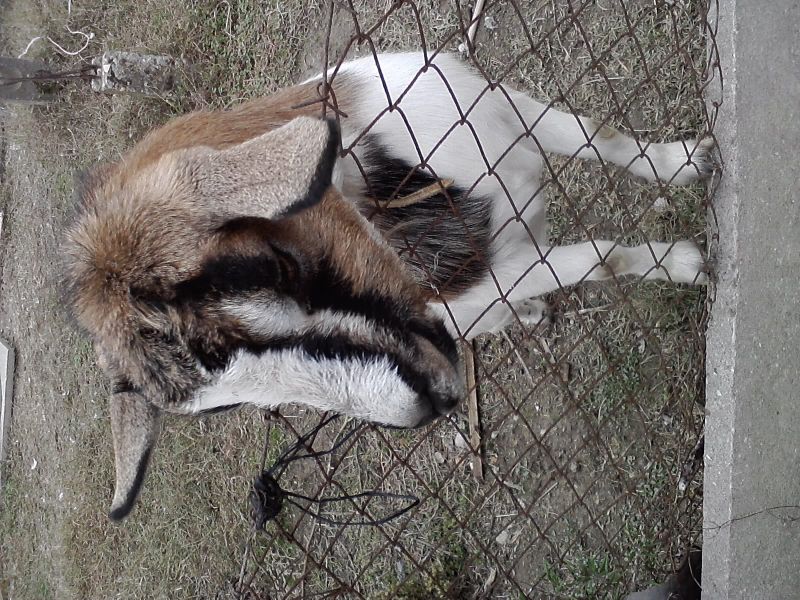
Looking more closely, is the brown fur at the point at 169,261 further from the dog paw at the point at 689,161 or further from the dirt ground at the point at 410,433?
the dog paw at the point at 689,161

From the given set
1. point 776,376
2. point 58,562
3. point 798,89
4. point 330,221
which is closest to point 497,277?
point 330,221

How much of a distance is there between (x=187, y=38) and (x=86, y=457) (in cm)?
314

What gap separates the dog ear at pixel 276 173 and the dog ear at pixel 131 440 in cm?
69

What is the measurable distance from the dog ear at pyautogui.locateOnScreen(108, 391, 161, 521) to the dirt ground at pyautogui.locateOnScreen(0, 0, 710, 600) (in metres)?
0.36

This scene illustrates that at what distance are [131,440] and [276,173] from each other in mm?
1031

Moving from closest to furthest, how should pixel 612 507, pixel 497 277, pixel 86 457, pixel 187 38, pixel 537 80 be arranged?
1. pixel 497 277
2. pixel 612 507
3. pixel 537 80
4. pixel 187 38
5. pixel 86 457

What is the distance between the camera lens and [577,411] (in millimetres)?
3635

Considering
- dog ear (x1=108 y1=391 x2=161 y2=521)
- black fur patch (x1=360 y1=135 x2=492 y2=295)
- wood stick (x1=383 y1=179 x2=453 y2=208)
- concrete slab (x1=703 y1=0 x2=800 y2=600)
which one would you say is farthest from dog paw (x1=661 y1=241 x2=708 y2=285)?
dog ear (x1=108 y1=391 x2=161 y2=521)

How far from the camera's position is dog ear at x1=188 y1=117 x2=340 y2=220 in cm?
157

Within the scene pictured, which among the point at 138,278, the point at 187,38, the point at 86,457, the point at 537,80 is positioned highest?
the point at 187,38

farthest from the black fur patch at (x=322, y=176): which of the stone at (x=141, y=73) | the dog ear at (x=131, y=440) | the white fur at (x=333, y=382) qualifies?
the stone at (x=141, y=73)

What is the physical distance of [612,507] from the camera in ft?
11.0

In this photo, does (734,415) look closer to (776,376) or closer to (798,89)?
(776,376)

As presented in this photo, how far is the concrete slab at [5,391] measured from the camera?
20.8 ft
